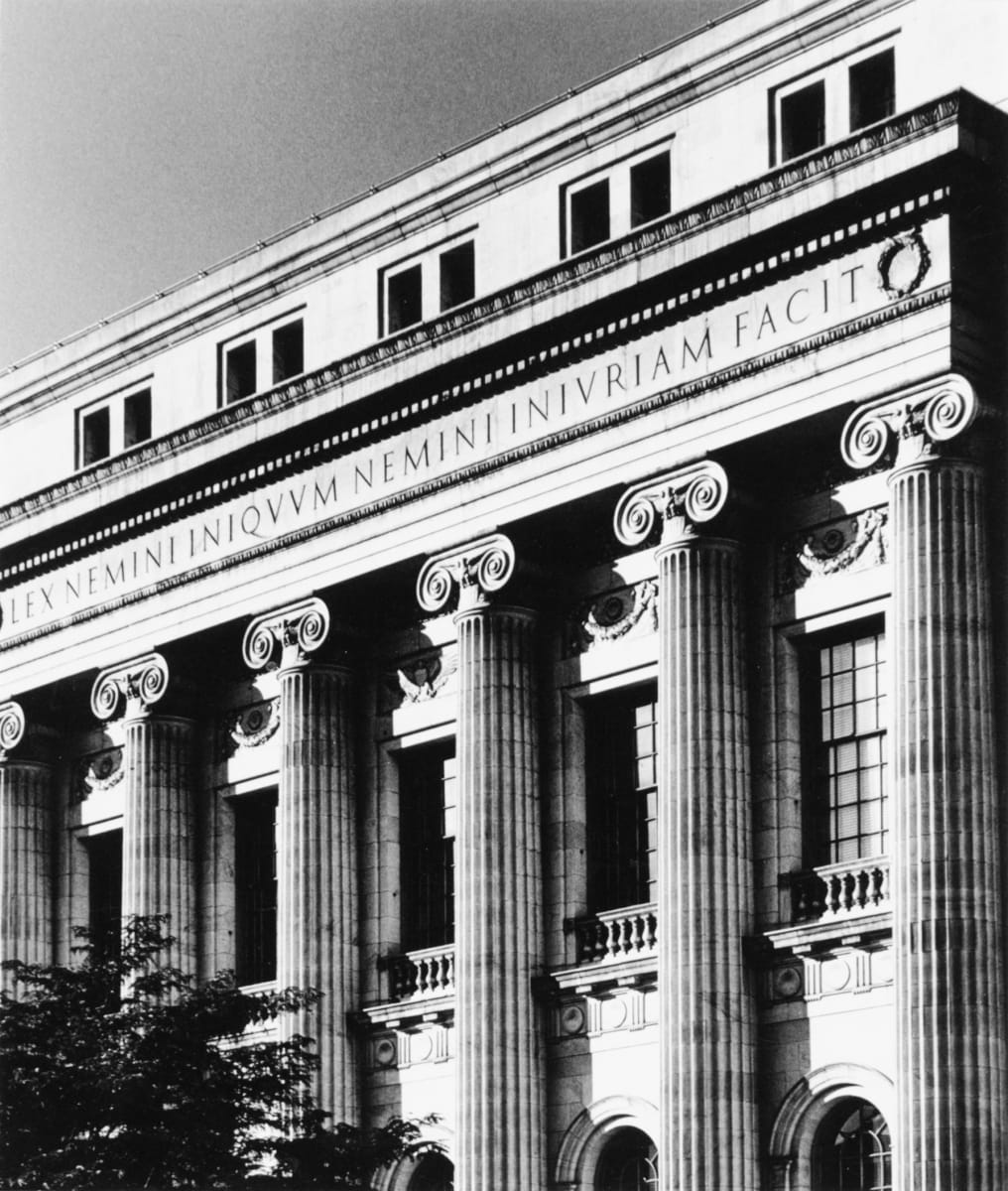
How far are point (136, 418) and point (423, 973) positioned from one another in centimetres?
1509

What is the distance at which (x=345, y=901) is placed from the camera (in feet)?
179

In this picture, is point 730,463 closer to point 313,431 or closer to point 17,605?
point 313,431

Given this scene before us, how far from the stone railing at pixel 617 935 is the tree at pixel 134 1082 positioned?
479 centimetres

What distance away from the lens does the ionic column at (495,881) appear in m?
49.7

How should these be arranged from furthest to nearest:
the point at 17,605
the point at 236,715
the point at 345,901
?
the point at 17,605 → the point at 236,715 → the point at 345,901

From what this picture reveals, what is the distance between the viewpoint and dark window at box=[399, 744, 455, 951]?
177ft

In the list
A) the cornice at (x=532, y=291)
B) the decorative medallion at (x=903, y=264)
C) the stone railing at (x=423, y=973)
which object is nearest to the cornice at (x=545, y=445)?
the decorative medallion at (x=903, y=264)

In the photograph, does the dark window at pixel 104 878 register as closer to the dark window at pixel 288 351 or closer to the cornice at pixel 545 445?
the cornice at pixel 545 445

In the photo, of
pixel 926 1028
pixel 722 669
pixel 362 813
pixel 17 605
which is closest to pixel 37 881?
pixel 17 605

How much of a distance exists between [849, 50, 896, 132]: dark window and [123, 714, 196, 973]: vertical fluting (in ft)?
60.2

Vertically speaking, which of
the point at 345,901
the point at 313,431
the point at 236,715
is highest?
the point at 313,431

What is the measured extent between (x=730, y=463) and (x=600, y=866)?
7472mm

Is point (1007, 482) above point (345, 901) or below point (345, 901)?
above

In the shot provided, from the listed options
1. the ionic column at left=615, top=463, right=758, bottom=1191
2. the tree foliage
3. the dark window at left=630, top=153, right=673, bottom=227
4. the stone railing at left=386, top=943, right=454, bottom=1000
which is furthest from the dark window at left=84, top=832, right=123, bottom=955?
the dark window at left=630, top=153, right=673, bottom=227
